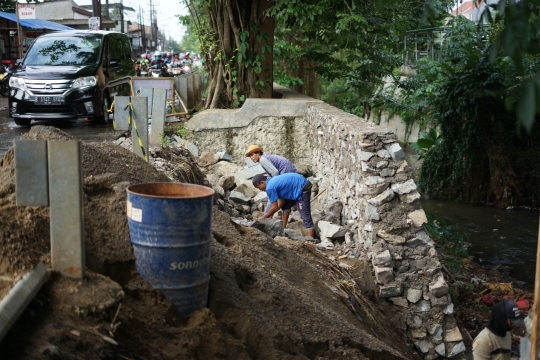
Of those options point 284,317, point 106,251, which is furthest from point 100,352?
point 284,317

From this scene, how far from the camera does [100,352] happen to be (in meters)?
3.23

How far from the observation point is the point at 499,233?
14.4m

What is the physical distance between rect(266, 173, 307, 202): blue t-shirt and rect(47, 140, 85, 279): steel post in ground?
672 centimetres

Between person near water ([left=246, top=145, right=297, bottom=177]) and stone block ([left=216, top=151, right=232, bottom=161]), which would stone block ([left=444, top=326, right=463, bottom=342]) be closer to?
person near water ([left=246, top=145, right=297, bottom=177])

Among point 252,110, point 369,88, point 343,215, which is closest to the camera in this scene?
point 343,215

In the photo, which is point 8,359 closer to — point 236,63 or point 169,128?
point 169,128

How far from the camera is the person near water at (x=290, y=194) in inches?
401

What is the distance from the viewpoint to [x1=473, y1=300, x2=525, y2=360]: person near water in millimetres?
6759

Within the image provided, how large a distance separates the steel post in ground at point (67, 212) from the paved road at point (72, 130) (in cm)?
747

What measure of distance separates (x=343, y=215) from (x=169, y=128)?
503cm

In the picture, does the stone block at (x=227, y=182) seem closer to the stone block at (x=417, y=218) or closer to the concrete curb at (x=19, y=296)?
the stone block at (x=417, y=218)

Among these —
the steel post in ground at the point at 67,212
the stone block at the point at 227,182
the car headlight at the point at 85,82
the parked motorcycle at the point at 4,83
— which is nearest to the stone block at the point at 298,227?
the stone block at the point at 227,182

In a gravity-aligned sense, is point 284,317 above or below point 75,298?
below

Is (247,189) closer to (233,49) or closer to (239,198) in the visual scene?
(239,198)
